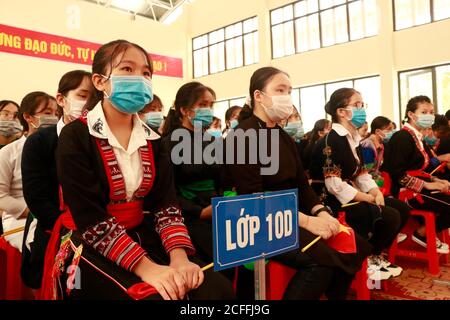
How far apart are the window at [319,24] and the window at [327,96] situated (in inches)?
44.6

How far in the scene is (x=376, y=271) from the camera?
260cm

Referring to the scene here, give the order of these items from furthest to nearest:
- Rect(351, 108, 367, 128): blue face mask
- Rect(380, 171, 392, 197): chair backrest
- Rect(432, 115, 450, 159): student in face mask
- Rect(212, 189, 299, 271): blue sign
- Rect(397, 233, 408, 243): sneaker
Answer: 1. Rect(432, 115, 450, 159): student in face mask
2. Rect(380, 171, 392, 197): chair backrest
3. Rect(397, 233, 408, 243): sneaker
4. Rect(351, 108, 367, 128): blue face mask
5. Rect(212, 189, 299, 271): blue sign

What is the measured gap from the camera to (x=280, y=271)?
5.86 ft

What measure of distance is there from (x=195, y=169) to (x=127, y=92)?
2.52ft

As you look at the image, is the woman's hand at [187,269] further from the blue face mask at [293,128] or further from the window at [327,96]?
the window at [327,96]

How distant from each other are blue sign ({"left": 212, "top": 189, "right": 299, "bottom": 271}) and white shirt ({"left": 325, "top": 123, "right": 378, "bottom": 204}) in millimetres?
1181

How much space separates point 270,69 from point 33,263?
1.58 meters

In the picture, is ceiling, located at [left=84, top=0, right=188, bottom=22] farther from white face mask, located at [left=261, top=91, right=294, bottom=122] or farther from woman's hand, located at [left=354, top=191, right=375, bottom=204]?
woman's hand, located at [left=354, top=191, right=375, bottom=204]

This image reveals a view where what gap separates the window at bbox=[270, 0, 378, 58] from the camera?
927 cm

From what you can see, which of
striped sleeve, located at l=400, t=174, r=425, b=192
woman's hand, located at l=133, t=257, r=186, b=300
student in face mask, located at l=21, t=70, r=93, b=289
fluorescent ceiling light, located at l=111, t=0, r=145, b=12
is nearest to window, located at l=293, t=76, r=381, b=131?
fluorescent ceiling light, located at l=111, t=0, r=145, b=12

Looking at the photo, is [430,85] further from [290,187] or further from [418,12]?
[290,187]

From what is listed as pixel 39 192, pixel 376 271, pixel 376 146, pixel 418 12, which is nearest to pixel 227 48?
pixel 418 12

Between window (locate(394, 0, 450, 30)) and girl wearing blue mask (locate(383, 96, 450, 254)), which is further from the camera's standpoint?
window (locate(394, 0, 450, 30))

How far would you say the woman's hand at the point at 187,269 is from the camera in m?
1.19
